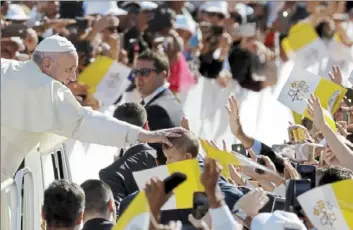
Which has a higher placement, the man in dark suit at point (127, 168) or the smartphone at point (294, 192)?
the smartphone at point (294, 192)

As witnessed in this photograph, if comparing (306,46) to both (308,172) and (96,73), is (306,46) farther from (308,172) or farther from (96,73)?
(308,172)

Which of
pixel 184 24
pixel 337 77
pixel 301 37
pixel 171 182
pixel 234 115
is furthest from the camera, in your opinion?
pixel 184 24

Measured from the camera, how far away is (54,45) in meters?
7.43

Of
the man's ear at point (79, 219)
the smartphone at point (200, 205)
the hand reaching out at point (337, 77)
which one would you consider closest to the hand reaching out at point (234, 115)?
the hand reaching out at point (337, 77)

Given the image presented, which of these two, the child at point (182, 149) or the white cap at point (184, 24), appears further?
the white cap at point (184, 24)

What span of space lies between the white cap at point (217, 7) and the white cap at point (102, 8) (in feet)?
8.38

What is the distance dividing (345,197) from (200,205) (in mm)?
736

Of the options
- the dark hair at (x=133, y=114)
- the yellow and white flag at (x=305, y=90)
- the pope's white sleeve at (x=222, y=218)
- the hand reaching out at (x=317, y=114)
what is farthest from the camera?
the dark hair at (x=133, y=114)

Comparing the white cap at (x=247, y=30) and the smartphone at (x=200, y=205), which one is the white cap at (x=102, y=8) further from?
the smartphone at (x=200, y=205)

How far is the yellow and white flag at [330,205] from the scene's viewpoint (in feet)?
21.2

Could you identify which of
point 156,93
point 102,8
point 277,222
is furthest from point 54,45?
point 102,8

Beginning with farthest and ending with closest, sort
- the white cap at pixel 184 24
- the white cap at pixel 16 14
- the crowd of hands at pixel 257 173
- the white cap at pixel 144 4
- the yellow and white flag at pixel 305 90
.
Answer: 1. the white cap at pixel 184 24
2. the white cap at pixel 144 4
3. the white cap at pixel 16 14
4. the yellow and white flag at pixel 305 90
5. the crowd of hands at pixel 257 173

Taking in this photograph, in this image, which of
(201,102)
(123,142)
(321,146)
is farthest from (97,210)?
(201,102)

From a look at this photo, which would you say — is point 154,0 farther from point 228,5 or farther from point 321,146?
point 321,146
